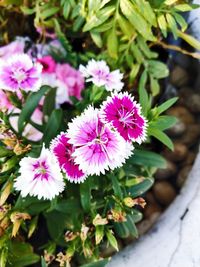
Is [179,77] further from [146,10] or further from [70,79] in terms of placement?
[146,10]

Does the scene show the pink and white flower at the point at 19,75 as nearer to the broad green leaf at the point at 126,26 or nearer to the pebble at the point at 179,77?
the broad green leaf at the point at 126,26

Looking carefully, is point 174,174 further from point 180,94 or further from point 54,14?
point 54,14

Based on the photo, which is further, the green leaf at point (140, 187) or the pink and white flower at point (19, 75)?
the green leaf at point (140, 187)

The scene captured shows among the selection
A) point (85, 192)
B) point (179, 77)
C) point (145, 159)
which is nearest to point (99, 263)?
point (85, 192)

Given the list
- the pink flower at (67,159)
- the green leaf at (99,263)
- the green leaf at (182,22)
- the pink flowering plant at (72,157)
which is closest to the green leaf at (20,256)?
the pink flowering plant at (72,157)

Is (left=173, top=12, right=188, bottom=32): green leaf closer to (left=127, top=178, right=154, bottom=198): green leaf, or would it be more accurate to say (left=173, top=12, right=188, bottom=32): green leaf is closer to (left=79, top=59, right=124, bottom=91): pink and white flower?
(left=79, top=59, right=124, bottom=91): pink and white flower

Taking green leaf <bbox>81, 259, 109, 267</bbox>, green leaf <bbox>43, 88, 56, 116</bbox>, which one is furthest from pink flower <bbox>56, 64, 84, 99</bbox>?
green leaf <bbox>81, 259, 109, 267</bbox>

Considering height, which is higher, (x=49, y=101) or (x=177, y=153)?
(x=49, y=101)

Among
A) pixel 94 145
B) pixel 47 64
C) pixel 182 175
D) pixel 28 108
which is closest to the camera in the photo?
pixel 94 145

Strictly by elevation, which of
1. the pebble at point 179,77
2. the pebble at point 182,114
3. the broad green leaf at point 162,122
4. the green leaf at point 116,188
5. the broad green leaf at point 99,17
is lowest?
the pebble at point 182,114
